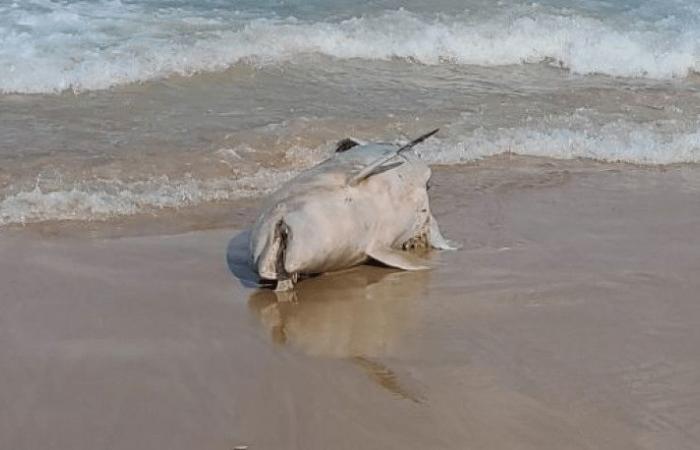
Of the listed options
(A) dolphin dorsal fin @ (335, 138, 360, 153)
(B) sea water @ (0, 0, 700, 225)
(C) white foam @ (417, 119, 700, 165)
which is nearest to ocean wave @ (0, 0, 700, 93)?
(B) sea water @ (0, 0, 700, 225)

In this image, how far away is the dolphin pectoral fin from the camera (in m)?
4.78

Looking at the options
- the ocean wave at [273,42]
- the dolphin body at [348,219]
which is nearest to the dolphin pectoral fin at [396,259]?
the dolphin body at [348,219]

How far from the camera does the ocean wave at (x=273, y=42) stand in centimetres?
973

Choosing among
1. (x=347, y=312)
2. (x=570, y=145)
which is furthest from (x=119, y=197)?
(x=570, y=145)

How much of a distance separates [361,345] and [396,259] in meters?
0.94

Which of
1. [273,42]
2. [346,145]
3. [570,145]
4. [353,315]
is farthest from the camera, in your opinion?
[273,42]

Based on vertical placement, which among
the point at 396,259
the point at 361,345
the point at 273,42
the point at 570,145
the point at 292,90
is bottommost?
the point at 361,345

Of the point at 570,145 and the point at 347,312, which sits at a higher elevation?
the point at 570,145

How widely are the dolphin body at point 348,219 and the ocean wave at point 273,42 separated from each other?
4730 mm

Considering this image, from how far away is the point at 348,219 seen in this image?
4664 millimetres

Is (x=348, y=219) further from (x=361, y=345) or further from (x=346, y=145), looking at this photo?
(x=346, y=145)

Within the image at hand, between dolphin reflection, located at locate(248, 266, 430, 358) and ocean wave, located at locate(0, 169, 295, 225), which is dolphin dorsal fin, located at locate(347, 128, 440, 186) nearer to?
dolphin reflection, located at locate(248, 266, 430, 358)

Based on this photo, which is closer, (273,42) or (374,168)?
(374,168)

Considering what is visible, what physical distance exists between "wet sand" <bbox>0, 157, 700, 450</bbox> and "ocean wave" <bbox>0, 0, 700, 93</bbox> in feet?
15.5
